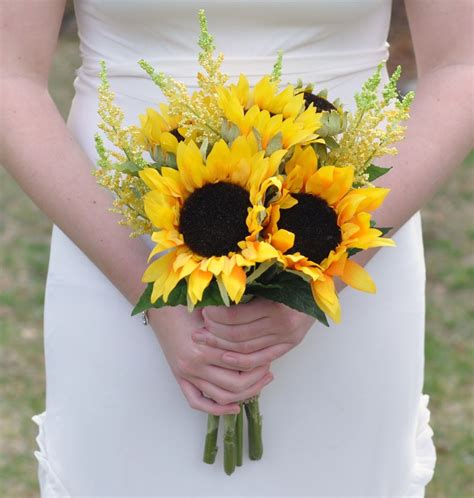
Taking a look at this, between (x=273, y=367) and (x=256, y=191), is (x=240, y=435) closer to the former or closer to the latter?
(x=273, y=367)

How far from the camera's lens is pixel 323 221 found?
60.5 inches

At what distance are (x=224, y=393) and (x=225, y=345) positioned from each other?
0.13 m

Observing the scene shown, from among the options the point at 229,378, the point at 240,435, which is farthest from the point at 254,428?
the point at 229,378

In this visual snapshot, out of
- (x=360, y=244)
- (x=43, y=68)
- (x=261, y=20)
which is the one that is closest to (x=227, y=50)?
(x=261, y=20)

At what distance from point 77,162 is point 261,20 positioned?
50cm

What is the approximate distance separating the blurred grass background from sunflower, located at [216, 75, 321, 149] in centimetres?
185

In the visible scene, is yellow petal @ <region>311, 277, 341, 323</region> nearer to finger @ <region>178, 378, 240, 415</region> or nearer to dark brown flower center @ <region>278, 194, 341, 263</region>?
dark brown flower center @ <region>278, 194, 341, 263</region>

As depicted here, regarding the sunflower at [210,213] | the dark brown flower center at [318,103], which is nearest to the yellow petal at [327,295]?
the sunflower at [210,213]

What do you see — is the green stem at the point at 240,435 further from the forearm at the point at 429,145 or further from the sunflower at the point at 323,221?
the sunflower at the point at 323,221

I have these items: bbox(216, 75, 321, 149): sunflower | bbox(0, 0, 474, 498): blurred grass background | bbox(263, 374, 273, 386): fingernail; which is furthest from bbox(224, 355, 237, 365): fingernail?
bbox(0, 0, 474, 498): blurred grass background

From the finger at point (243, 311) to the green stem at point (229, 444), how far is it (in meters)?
0.31

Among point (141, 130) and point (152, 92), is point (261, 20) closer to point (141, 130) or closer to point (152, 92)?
point (152, 92)

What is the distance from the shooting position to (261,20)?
2008mm

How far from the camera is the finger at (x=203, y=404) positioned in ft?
6.20
